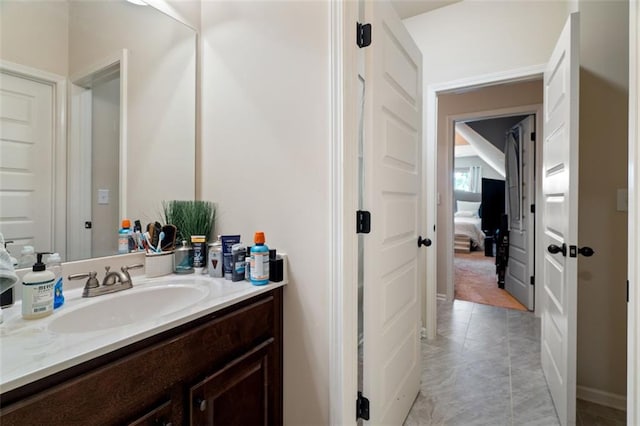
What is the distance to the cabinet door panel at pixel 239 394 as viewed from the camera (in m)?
0.92

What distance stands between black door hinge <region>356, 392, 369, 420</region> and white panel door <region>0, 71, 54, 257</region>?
4.35 ft

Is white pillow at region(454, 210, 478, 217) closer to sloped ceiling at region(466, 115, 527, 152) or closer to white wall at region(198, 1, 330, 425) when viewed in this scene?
sloped ceiling at region(466, 115, 527, 152)

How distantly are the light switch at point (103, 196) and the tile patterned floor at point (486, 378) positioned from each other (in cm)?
182

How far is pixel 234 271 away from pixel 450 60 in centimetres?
232

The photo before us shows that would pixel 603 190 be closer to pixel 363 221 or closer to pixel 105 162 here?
pixel 363 221

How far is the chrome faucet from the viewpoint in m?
1.04

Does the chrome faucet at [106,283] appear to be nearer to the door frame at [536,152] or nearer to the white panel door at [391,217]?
the white panel door at [391,217]

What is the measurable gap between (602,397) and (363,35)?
236 centimetres

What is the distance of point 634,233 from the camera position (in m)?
0.97

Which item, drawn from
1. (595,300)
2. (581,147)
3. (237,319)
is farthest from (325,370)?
(581,147)

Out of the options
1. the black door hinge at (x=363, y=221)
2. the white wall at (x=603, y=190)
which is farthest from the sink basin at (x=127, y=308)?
the white wall at (x=603, y=190)

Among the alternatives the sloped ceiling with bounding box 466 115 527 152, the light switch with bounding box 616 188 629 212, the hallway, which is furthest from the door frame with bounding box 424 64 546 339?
the sloped ceiling with bounding box 466 115 527 152

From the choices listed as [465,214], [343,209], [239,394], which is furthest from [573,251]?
[465,214]

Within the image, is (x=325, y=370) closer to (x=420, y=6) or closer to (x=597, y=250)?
(x=597, y=250)
